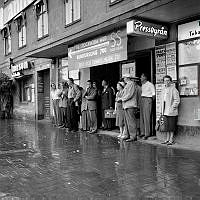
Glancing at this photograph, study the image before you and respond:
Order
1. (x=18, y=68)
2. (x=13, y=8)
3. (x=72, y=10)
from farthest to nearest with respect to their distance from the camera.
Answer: (x=13, y=8) → (x=18, y=68) → (x=72, y=10)

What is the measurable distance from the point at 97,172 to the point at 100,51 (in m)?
5.69

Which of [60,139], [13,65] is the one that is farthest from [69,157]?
[13,65]

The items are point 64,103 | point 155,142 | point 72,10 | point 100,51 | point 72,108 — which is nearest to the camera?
point 155,142

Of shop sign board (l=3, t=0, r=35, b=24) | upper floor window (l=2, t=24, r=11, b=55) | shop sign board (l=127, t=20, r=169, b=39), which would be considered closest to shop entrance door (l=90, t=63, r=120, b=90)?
shop sign board (l=127, t=20, r=169, b=39)

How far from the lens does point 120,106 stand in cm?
1012

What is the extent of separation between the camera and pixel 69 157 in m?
7.13

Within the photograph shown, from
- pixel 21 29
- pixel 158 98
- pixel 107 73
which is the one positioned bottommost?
pixel 158 98

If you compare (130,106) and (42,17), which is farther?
(42,17)

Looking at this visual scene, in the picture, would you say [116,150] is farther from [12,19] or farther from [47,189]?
[12,19]

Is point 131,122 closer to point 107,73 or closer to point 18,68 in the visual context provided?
point 107,73

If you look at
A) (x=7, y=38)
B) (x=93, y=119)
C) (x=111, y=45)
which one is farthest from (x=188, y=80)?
(x=7, y=38)

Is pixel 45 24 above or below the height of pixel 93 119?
above

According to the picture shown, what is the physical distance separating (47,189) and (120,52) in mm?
5861

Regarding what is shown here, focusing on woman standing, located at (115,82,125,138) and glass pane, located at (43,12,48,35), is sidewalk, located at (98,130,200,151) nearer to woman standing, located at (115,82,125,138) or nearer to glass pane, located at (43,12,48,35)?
woman standing, located at (115,82,125,138)
